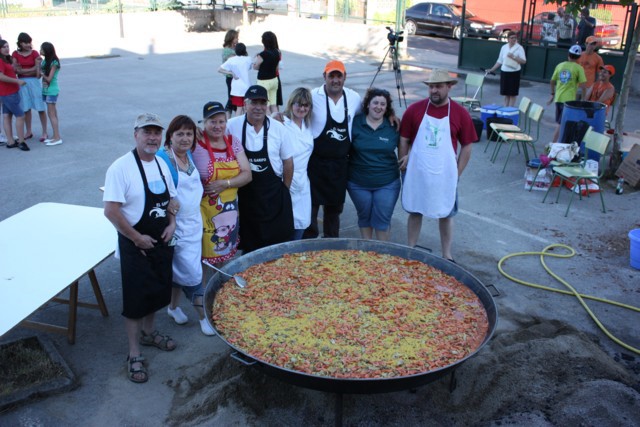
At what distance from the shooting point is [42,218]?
563 cm

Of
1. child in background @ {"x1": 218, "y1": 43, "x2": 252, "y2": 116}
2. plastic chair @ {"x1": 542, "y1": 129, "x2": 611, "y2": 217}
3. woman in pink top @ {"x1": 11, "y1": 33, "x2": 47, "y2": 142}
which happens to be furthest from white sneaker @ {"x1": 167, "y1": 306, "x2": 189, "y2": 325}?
woman in pink top @ {"x1": 11, "y1": 33, "x2": 47, "y2": 142}

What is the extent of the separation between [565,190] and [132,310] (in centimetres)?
653

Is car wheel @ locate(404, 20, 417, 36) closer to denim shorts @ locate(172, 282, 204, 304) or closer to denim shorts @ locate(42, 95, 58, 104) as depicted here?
denim shorts @ locate(42, 95, 58, 104)

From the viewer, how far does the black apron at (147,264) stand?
4.30m

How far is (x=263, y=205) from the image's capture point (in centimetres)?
521

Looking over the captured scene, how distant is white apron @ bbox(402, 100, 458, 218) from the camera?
5.68m

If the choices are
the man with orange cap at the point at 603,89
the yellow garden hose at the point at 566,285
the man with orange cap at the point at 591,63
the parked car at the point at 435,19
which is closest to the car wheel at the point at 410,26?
the parked car at the point at 435,19

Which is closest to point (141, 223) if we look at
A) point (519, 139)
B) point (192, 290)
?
point (192, 290)

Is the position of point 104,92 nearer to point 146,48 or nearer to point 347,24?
point 146,48

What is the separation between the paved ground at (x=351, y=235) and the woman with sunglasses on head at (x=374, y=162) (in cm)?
115

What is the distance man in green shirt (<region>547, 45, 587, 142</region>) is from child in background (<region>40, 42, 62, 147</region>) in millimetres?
8486

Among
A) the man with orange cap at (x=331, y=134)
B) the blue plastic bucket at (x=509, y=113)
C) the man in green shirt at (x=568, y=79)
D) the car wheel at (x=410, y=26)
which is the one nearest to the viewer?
the man with orange cap at (x=331, y=134)

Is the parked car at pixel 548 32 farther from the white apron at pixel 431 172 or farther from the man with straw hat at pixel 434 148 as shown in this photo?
the white apron at pixel 431 172

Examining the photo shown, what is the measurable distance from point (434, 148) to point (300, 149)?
4.20ft
